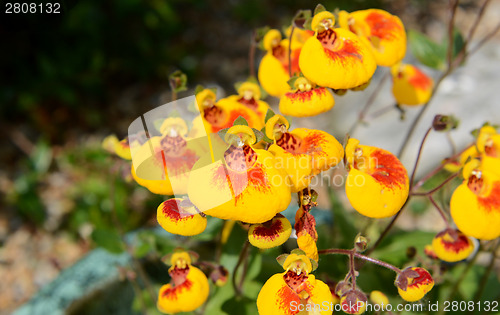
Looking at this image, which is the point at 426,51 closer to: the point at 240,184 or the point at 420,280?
the point at 420,280

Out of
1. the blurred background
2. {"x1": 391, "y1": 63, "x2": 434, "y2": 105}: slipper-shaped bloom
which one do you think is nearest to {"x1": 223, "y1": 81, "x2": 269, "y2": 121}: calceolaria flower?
{"x1": 391, "y1": 63, "x2": 434, "y2": 105}: slipper-shaped bloom

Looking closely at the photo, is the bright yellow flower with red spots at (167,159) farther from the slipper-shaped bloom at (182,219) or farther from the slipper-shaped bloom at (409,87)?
the slipper-shaped bloom at (409,87)

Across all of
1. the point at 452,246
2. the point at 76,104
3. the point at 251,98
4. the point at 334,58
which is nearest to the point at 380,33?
the point at 334,58

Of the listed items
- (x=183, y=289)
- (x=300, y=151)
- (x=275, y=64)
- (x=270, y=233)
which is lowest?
(x=183, y=289)

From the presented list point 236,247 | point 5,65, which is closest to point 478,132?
point 236,247

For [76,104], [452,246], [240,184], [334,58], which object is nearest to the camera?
[240,184]

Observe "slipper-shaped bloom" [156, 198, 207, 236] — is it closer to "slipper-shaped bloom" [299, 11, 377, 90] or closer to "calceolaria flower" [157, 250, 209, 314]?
"calceolaria flower" [157, 250, 209, 314]

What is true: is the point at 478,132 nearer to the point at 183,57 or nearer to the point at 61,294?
the point at 61,294
